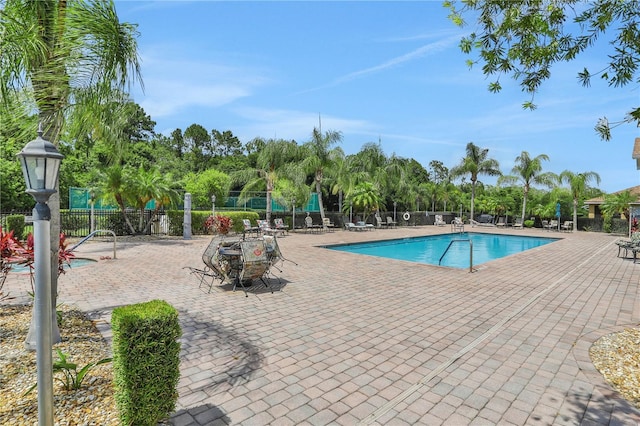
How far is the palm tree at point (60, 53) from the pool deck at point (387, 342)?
2934 millimetres

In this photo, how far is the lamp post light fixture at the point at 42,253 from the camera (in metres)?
2.20

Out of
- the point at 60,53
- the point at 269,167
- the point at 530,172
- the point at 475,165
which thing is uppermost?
the point at 475,165

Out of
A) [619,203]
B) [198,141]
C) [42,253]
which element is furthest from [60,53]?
[198,141]

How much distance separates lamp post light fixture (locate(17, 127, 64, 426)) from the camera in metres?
2.20

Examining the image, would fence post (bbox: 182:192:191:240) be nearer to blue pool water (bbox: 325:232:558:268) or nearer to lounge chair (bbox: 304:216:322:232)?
blue pool water (bbox: 325:232:558:268)

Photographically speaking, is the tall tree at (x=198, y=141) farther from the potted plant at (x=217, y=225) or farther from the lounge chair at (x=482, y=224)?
the potted plant at (x=217, y=225)

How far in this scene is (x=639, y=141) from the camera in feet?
49.7

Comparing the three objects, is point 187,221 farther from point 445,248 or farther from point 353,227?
point 445,248

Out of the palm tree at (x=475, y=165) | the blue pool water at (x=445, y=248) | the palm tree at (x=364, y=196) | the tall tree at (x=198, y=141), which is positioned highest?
the tall tree at (x=198, y=141)

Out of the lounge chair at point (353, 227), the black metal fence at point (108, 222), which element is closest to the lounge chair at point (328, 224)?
the lounge chair at point (353, 227)

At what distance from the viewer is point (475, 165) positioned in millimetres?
31062

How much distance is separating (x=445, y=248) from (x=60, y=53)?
17747 mm

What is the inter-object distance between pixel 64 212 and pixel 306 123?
14843 millimetres

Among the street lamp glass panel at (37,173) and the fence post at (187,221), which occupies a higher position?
the street lamp glass panel at (37,173)
